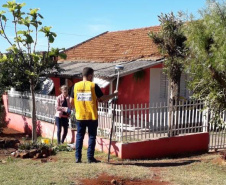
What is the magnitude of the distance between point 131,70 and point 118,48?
4.33 meters

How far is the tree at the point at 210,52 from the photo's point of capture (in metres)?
5.79

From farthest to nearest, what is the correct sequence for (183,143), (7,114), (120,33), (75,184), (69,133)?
(120,33) → (7,114) → (69,133) → (183,143) → (75,184)

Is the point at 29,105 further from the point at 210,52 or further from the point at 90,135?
the point at 210,52

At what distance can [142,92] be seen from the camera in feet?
39.4

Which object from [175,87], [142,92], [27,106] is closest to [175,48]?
[175,87]

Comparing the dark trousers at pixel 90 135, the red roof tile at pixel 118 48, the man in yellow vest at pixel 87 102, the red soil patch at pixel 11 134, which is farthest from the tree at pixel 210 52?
the red soil patch at pixel 11 134

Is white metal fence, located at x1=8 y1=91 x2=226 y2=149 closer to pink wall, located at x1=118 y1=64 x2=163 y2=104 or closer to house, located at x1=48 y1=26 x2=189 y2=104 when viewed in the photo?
house, located at x1=48 y1=26 x2=189 y2=104

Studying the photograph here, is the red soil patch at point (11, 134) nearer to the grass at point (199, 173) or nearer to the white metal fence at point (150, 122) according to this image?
the white metal fence at point (150, 122)

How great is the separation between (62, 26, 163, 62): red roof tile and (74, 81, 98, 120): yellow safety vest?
210 inches

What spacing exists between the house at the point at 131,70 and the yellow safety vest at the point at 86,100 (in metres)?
3.99

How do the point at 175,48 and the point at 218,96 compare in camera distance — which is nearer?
the point at 218,96

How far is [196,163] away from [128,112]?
1905mm

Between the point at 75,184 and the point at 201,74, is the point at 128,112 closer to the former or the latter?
the point at 201,74

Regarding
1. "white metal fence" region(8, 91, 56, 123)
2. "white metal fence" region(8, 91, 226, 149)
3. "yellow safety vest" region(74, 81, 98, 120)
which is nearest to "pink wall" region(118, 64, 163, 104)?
"white metal fence" region(8, 91, 226, 149)
